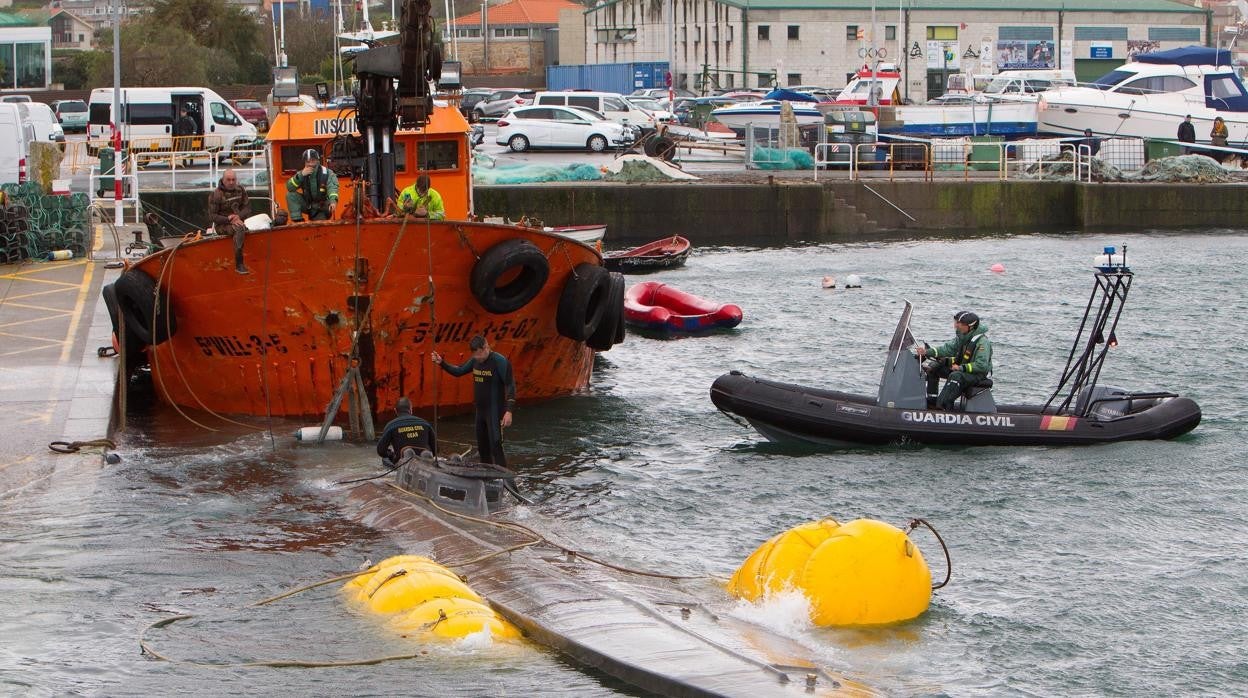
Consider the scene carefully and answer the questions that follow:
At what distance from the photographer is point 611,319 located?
16.8 meters

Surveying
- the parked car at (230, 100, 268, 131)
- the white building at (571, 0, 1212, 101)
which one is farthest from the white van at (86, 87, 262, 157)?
the white building at (571, 0, 1212, 101)

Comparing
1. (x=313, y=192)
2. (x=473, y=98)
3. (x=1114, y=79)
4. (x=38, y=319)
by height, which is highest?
(x=473, y=98)

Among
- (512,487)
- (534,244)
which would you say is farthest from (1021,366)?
(512,487)

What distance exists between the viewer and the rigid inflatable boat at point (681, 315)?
2395cm

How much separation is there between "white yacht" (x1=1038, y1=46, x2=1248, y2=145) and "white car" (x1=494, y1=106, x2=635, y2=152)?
12888 millimetres

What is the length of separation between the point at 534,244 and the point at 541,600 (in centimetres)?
648

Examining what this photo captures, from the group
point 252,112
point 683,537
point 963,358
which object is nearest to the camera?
point 683,537

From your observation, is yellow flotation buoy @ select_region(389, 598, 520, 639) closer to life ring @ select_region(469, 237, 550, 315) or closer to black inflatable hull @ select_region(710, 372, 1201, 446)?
life ring @ select_region(469, 237, 550, 315)

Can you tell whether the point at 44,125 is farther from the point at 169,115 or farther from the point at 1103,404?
the point at 1103,404

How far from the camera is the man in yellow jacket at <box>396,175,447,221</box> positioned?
14.7 meters

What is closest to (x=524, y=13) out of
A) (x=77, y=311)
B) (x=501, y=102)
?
(x=501, y=102)

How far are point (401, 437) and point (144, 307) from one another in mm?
3913

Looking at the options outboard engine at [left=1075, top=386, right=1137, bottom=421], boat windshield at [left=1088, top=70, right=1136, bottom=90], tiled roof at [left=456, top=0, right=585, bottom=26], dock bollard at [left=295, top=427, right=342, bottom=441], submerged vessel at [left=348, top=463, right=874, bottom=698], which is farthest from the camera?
tiled roof at [left=456, top=0, right=585, bottom=26]

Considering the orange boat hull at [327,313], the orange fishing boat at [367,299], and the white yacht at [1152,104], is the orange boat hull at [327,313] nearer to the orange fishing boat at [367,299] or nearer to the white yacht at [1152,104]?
the orange fishing boat at [367,299]
